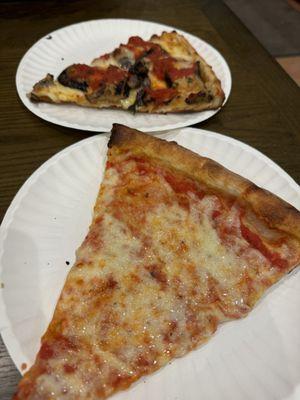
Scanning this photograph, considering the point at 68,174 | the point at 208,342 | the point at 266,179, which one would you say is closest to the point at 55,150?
the point at 68,174

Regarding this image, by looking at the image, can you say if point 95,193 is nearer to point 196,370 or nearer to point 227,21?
point 196,370

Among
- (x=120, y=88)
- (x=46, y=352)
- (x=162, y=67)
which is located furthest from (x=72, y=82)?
(x=46, y=352)

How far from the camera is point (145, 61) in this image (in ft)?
6.32

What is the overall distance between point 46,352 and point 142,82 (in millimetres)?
1306

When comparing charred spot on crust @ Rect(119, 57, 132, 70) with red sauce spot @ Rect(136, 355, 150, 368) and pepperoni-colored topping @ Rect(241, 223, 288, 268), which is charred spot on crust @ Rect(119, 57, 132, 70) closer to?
pepperoni-colored topping @ Rect(241, 223, 288, 268)

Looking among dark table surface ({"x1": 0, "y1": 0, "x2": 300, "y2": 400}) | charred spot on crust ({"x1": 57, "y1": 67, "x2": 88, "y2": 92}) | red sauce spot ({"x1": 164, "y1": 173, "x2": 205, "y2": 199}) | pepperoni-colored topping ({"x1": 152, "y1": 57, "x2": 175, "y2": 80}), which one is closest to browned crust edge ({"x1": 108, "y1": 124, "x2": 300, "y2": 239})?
red sauce spot ({"x1": 164, "y1": 173, "x2": 205, "y2": 199})

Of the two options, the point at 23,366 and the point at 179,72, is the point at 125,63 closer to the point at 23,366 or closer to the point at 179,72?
the point at 179,72

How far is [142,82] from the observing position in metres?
1.85

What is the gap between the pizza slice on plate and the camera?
174 centimetres

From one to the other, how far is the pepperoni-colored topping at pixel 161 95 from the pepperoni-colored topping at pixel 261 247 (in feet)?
2.47

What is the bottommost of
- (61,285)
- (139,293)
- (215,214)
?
(61,285)

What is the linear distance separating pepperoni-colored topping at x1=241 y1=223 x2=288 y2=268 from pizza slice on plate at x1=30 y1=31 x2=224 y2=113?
714 millimetres

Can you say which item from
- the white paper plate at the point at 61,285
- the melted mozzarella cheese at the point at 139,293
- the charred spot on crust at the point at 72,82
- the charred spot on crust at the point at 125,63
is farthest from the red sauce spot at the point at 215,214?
the charred spot on crust at the point at 125,63

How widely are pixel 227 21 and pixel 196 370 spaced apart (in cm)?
217
